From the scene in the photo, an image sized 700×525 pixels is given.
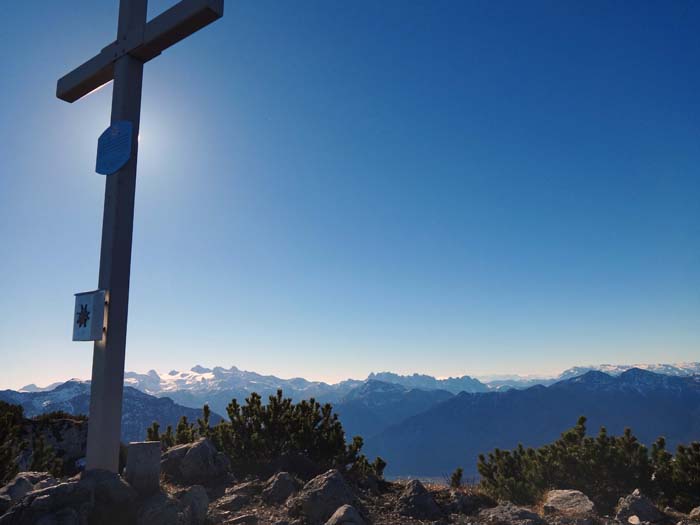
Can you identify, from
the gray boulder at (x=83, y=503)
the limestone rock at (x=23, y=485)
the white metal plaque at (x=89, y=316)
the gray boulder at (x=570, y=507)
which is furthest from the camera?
the gray boulder at (x=570, y=507)

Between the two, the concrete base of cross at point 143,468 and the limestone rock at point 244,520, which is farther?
the limestone rock at point 244,520

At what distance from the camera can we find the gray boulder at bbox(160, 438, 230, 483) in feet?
24.6

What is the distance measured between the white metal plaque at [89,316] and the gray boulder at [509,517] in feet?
17.1

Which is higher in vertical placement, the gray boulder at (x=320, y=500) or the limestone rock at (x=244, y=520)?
the gray boulder at (x=320, y=500)

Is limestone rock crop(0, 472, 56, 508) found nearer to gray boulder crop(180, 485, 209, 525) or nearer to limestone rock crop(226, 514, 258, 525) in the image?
gray boulder crop(180, 485, 209, 525)

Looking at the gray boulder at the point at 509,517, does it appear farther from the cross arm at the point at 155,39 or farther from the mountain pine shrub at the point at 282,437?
the cross arm at the point at 155,39

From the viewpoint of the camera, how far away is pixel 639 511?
302 inches

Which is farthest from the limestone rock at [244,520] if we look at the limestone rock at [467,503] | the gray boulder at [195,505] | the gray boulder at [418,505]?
the limestone rock at [467,503]

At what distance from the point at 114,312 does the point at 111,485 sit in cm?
185

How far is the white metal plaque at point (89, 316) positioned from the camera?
5551mm

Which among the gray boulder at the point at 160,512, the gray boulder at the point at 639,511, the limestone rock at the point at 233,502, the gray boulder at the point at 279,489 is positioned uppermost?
the gray boulder at the point at 160,512

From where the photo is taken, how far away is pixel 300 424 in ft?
31.5

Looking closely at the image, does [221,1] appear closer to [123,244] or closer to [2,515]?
[123,244]

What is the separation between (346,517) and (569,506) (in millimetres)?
4027
